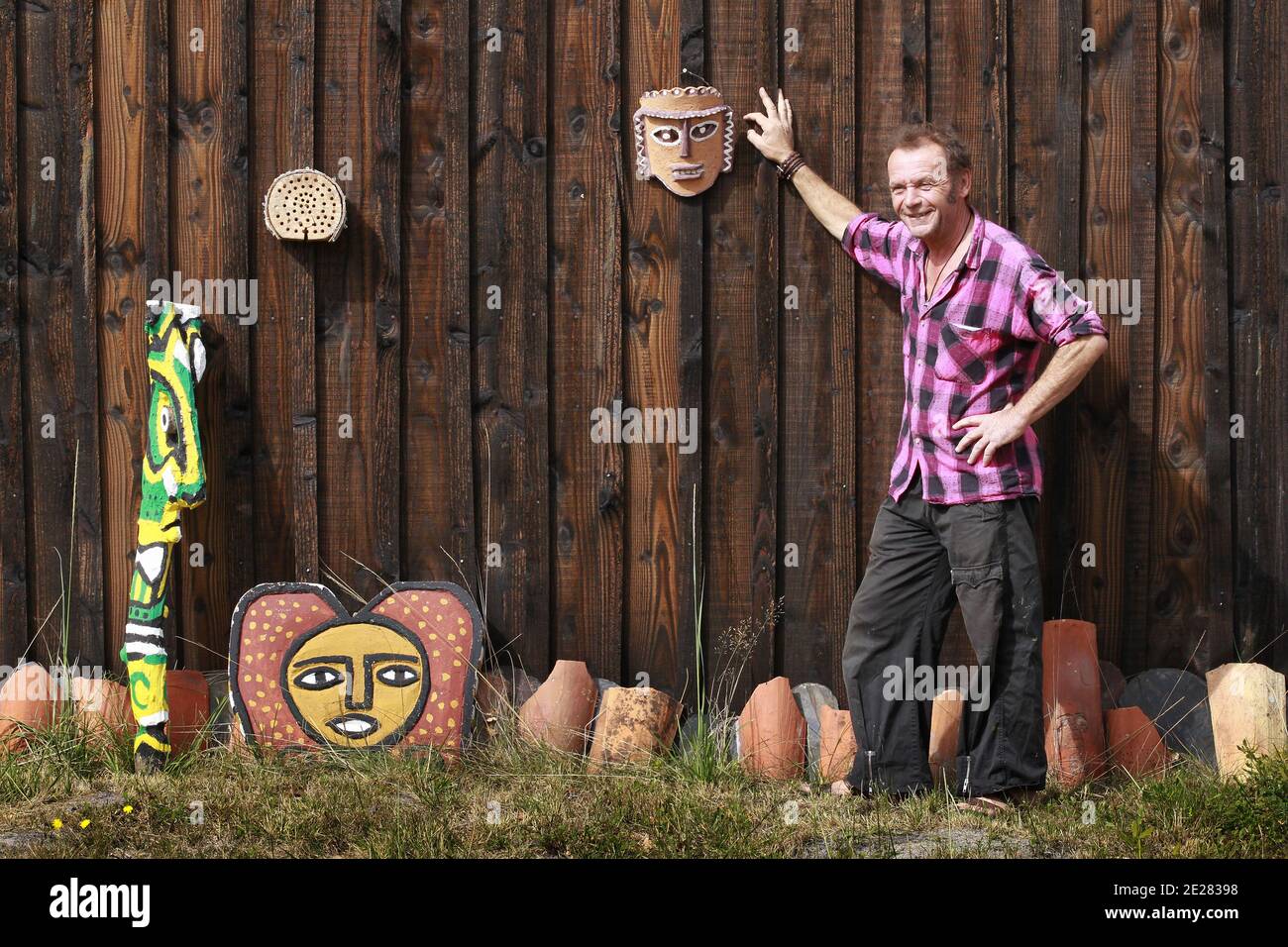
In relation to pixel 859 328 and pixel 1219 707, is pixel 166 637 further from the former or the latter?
pixel 1219 707

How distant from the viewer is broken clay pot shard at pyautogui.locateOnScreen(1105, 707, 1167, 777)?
4.54 metres

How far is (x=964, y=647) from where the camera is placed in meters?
4.88

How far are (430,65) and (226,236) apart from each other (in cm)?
104

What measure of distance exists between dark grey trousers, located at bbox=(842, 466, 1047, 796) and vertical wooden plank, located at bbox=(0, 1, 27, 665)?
3.20 metres

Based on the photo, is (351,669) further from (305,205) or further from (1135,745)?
(1135,745)

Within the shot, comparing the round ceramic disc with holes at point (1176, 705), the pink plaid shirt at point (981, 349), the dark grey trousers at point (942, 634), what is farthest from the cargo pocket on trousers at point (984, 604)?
the round ceramic disc with holes at point (1176, 705)

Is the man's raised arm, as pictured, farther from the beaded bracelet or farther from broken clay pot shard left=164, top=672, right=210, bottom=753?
broken clay pot shard left=164, top=672, right=210, bottom=753

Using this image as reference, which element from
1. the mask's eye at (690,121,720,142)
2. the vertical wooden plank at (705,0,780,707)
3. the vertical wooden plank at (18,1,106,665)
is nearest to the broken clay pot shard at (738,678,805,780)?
the vertical wooden plank at (705,0,780,707)

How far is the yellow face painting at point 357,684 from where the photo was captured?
4.50m

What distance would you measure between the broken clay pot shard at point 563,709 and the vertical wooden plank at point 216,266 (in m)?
1.24

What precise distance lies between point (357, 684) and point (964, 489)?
2285 mm

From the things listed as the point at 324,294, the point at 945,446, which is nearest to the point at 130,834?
the point at 324,294

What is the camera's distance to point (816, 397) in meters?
4.87

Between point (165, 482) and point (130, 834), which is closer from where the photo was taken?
point (130, 834)
